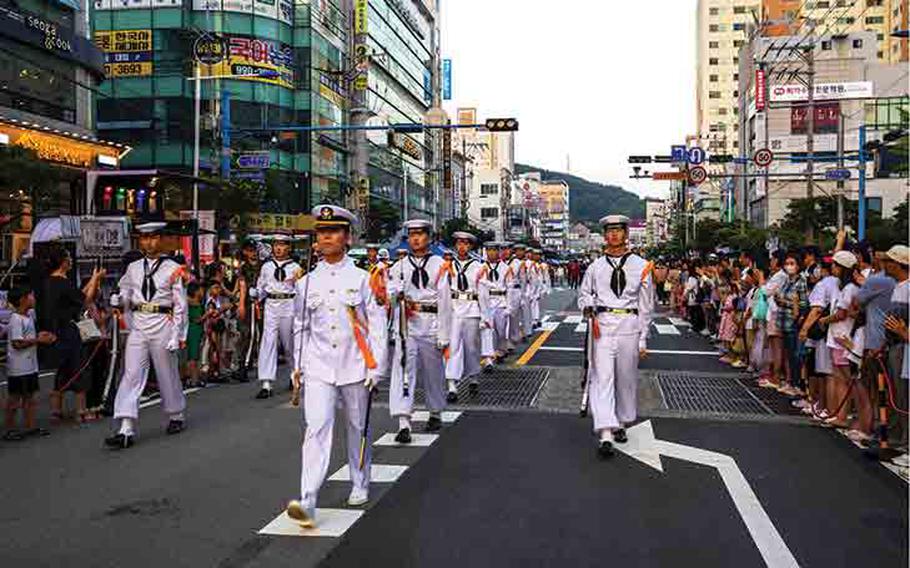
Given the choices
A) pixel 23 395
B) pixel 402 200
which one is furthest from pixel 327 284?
pixel 402 200

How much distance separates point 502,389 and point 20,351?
6103mm

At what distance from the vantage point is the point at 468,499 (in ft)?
21.4

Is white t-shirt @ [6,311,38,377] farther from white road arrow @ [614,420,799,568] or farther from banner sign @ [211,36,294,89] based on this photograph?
banner sign @ [211,36,294,89]

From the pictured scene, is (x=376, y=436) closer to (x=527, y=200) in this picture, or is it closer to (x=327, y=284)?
(x=327, y=284)

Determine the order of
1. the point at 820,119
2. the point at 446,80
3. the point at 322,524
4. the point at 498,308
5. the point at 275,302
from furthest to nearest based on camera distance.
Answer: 1. the point at 446,80
2. the point at 820,119
3. the point at 498,308
4. the point at 275,302
5. the point at 322,524

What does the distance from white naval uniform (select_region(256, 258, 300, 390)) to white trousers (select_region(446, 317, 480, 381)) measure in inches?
85.2

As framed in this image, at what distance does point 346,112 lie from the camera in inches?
2354

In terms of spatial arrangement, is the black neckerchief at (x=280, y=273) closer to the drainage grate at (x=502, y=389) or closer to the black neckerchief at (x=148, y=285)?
the drainage grate at (x=502, y=389)

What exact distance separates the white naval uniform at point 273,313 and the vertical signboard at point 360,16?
5099cm

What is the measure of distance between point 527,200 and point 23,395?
551 feet

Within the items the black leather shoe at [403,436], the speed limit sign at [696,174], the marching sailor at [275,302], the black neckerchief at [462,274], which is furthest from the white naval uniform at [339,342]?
the speed limit sign at [696,174]

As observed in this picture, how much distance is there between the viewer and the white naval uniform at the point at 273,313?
38.9 feet

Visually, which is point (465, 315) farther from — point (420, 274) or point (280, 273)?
point (420, 274)

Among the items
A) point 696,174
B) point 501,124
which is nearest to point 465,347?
point 501,124
